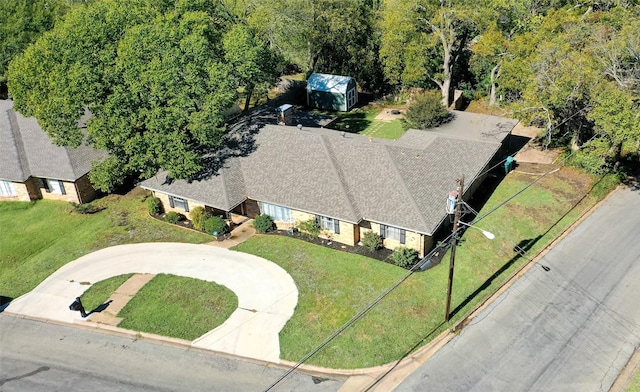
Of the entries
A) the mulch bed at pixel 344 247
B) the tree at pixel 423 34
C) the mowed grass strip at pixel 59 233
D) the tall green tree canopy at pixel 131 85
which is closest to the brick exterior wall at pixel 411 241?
the mulch bed at pixel 344 247

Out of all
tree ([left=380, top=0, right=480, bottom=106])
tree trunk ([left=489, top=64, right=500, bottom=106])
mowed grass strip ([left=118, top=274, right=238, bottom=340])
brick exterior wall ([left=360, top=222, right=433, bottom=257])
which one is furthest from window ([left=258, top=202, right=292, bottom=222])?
tree trunk ([left=489, top=64, right=500, bottom=106])

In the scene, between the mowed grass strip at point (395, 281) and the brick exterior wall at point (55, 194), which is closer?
the mowed grass strip at point (395, 281)

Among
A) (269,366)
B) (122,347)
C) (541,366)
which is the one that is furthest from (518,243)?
(122,347)

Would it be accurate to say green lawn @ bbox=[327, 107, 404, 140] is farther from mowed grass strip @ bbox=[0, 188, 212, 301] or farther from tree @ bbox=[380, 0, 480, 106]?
mowed grass strip @ bbox=[0, 188, 212, 301]

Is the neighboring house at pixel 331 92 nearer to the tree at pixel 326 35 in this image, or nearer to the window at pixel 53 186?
the tree at pixel 326 35

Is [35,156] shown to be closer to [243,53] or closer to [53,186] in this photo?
[53,186]

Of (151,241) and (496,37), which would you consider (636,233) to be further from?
(151,241)

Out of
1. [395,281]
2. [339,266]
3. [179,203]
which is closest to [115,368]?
[339,266]
